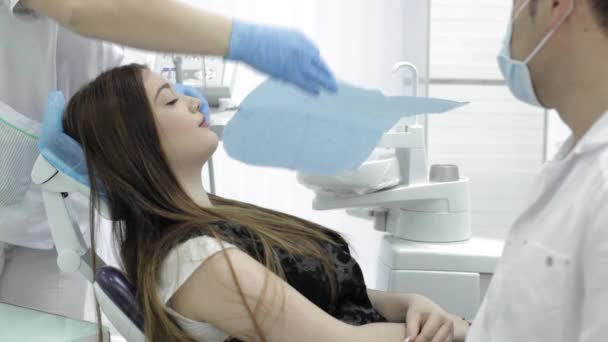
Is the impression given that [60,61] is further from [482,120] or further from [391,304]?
[482,120]

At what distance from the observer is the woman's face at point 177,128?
1378 mm

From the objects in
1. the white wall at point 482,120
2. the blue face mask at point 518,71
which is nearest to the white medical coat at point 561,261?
the blue face mask at point 518,71

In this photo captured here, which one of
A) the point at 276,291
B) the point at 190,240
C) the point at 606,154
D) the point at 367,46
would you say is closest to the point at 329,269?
the point at 276,291

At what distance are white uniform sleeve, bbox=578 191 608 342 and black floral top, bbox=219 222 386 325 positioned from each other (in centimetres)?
62

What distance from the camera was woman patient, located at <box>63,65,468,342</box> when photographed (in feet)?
3.95

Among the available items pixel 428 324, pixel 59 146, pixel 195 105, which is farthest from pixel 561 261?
pixel 59 146

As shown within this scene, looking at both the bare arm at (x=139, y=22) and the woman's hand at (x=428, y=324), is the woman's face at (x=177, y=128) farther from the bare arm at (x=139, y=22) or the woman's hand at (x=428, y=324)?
the woman's hand at (x=428, y=324)

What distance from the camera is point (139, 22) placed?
1.13 meters

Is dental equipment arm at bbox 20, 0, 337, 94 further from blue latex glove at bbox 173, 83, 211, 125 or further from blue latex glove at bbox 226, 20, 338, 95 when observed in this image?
blue latex glove at bbox 173, 83, 211, 125

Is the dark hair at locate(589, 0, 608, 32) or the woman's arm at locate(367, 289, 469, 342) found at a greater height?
the dark hair at locate(589, 0, 608, 32)

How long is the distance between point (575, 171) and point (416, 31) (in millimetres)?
1957

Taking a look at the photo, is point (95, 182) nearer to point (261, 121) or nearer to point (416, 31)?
point (261, 121)

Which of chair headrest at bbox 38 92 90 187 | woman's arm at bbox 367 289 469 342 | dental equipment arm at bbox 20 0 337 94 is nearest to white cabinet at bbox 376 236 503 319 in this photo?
woman's arm at bbox 367 289 469 342

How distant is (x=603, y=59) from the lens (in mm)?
869
